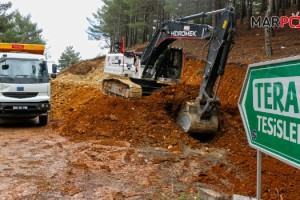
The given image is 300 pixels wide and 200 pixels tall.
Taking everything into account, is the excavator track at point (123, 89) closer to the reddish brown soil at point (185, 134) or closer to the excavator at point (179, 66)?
the excavator at point (179, 66)

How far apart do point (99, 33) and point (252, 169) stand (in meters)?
52.2

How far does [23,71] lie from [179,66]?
5338 mm

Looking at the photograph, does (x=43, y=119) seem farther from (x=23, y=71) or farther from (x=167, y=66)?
(x=167, y=66)

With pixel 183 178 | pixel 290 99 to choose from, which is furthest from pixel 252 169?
pixel 290 99

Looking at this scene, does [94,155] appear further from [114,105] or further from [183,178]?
[114,105]

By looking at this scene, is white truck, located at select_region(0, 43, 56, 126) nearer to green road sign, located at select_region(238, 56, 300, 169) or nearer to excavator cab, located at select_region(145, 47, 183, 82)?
excavator cab, located at select_region(145, 47, 183, 82)

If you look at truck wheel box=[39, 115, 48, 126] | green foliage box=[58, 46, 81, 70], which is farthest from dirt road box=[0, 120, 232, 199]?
green foliage box=[58, 46, 81, 70]

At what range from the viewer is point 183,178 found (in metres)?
6.40

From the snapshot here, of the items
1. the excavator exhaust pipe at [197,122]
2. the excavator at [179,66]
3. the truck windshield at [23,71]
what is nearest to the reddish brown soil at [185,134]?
the excavator exhaust pipe at [197,122]

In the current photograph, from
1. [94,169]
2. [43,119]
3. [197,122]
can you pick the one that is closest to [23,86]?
[43,119]

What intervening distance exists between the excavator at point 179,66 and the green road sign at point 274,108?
18.5 feet

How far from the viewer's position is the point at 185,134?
9297mm

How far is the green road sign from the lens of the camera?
251 cm

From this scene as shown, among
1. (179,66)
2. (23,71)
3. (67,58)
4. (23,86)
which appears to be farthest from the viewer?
(67,58)
